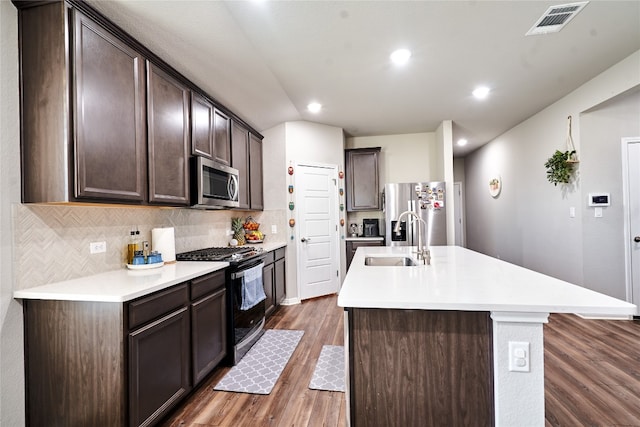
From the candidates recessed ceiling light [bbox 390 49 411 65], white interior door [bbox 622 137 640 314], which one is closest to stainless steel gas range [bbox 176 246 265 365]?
recessed ceiling light [bbox 390 49 411 65]

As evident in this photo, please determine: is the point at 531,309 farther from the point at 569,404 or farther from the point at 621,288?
the point at 621,288

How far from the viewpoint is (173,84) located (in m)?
2.32

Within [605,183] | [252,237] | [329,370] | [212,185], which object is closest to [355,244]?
[252,237]

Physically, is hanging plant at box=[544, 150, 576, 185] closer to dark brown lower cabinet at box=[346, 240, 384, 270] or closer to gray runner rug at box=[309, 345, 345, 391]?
dark brown lower cabinet at box=[346, 240, 384, 270]

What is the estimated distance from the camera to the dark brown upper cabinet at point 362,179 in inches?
197

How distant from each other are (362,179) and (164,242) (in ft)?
11.3

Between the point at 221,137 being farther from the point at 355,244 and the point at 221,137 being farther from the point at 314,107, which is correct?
the point at 355,244

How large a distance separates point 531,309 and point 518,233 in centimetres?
453

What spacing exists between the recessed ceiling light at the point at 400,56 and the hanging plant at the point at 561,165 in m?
2.38

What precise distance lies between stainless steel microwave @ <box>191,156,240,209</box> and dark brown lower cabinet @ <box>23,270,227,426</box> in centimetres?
106

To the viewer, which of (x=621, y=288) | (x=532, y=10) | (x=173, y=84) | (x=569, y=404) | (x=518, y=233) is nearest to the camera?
(x=569, y=404)

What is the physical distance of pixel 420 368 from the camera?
1.25 metres

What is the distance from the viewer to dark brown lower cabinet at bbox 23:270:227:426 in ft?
4.71

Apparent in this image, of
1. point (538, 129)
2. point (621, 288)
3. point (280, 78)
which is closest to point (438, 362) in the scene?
point (280, 78)
